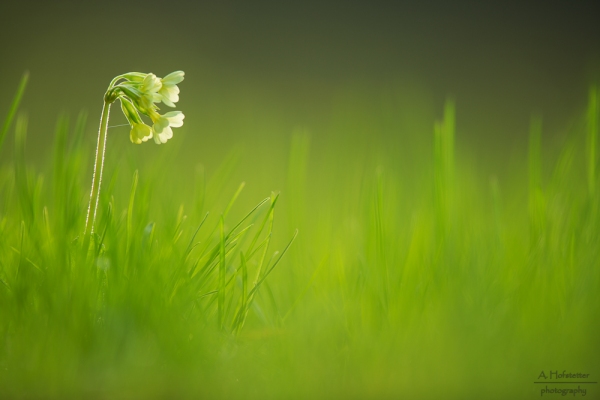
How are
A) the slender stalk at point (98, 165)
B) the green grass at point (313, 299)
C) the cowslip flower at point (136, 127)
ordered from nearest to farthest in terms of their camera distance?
the green grass at point (313, 299) → the slender stalk at point (98, 165) → the cowslip flower at point (136, 127)

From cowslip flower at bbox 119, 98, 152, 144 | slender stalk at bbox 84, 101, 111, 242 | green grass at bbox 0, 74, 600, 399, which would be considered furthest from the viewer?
cowslip flower at bbox 119, 98, 152, 144

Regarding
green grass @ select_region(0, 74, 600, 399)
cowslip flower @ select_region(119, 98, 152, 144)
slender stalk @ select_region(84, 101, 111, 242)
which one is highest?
cowslip flower @ select_region(119, 98, 152, 144)

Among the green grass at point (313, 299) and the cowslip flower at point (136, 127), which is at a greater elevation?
the cowslip flower at point (136, 127)

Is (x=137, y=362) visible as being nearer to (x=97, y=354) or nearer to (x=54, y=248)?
(x=97, y=354)

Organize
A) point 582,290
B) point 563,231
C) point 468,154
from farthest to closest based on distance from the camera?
point 468,154 < point 563,231 < point 582,290

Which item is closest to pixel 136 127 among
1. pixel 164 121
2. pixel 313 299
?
pixel 164 121

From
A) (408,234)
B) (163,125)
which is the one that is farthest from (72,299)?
(408,234)
